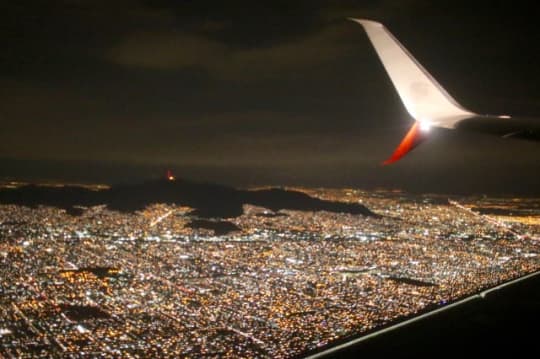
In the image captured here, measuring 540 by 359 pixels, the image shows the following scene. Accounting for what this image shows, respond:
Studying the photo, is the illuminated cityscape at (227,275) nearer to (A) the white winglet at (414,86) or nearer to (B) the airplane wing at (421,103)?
(B) the airplane wing at (421,103)

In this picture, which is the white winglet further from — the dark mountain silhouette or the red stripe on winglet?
the dark mountain silhouette

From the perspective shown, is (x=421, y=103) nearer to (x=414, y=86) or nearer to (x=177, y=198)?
(x=414, y=86)

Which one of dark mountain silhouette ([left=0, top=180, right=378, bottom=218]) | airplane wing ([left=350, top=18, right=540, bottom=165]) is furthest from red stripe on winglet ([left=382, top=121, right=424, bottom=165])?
dark mountain silhouette ([left=0, top=180, right=378, bottom=218])

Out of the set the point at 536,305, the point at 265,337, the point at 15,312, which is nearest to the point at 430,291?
the point at 265,337

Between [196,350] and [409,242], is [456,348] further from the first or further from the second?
[409,242]

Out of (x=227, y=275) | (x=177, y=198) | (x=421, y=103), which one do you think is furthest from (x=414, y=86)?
(x=177, y=198)

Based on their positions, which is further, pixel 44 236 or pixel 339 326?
pixel 44 236

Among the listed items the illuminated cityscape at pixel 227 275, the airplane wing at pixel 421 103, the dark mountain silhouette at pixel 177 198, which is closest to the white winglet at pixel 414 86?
the airplane wing at pixel 421 103
